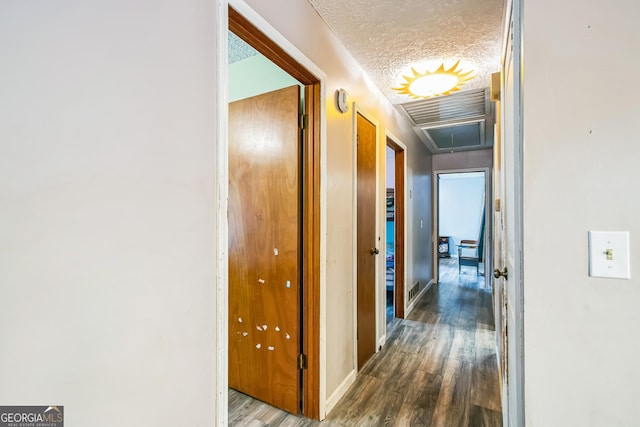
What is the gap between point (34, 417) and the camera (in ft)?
2.11

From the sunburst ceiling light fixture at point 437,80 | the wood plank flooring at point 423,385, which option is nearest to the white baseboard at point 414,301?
the wood plank flooring at point 423,385

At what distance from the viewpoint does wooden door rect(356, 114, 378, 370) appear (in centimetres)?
241

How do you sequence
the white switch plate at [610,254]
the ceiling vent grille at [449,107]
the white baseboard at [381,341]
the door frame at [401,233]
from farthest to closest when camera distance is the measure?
the door frame at [401,233] → the ceiling vent grille at [449,107] → the white baseboard at [381,341] → the white switch plate at [610,254]

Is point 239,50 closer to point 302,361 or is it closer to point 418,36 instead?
point 418,36

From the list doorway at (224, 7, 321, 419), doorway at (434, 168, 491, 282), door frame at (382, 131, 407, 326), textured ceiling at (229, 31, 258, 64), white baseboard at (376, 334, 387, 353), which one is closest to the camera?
doorway at (224, 7, 321, 419)

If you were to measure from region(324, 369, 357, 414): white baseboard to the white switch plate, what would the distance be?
1.68m

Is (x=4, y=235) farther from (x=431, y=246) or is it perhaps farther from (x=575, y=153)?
(x=431, y=246)

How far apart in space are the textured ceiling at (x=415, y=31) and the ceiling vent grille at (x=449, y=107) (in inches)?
21.6

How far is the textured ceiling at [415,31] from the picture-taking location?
1633 millimetres

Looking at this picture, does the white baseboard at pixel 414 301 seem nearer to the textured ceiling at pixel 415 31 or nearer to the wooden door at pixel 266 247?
the wooden door at pixel 266 247

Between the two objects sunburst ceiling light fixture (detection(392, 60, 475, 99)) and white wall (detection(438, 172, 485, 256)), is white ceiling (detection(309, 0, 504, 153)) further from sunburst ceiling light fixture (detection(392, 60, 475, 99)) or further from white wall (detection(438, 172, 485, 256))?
white wall (detection(438, 172, 485, 256))

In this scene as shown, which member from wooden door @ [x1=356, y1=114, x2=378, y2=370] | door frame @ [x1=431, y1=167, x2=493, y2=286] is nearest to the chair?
door frame @ [x1=431, y1=167, x2=493, y2=286]

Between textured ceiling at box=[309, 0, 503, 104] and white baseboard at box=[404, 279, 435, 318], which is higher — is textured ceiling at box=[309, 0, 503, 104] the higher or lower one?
the higher one

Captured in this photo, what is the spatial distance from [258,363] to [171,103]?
1.75 m
